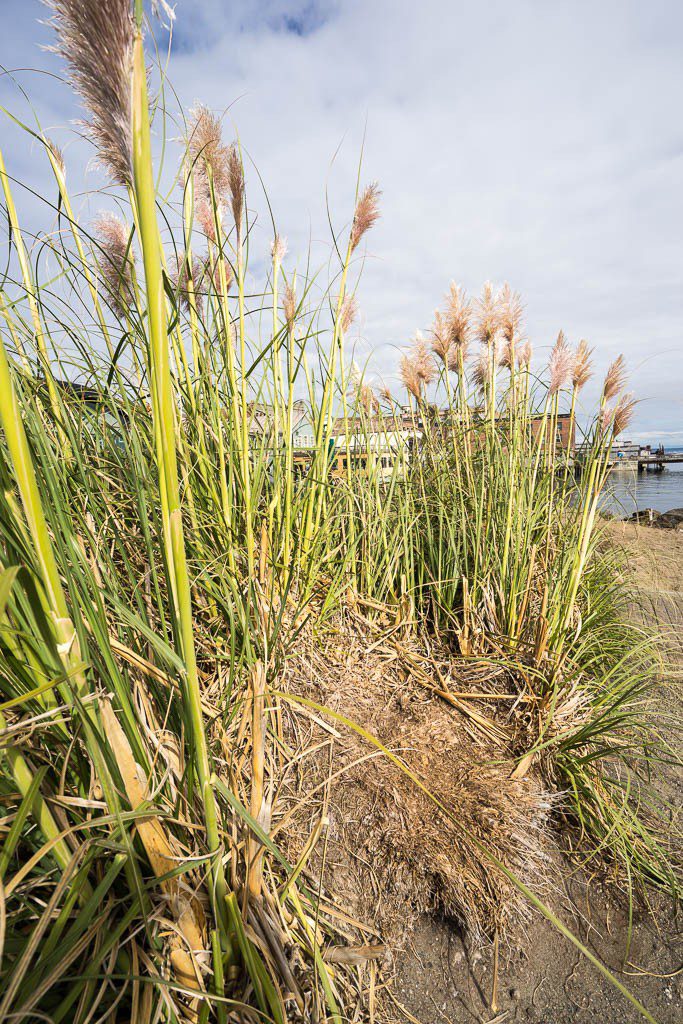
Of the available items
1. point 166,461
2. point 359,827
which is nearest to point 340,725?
point 359,827

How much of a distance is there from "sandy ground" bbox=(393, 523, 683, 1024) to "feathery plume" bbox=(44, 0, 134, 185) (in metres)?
1.72

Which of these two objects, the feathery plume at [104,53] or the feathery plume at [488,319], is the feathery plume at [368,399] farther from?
the feathery plume at [104,53]

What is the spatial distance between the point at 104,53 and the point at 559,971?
2030mm

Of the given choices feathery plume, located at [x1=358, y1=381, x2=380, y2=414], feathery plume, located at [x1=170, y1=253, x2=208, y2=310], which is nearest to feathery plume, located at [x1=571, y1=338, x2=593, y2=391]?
feathery plume, located at [x1=358, y1=381, x2=380, y2=414]

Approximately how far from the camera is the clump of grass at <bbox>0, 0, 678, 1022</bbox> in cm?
65

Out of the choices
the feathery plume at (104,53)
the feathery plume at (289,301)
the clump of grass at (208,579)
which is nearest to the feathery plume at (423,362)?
the clump of grass at (208,579)

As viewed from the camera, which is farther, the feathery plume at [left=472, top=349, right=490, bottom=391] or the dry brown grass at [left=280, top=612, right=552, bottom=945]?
the feathery plume at [left=472, top=349, right=490, bottom=391]

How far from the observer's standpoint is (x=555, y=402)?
A: 7.34 feet

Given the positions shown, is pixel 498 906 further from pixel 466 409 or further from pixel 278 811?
pixel 466 409

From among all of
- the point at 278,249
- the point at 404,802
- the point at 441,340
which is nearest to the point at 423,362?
the point at 441,340

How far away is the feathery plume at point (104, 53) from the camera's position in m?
0.52

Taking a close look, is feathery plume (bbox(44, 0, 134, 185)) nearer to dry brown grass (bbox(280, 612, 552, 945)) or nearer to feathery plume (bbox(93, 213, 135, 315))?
feathery plume (bbox(93, 213, 135, 315))

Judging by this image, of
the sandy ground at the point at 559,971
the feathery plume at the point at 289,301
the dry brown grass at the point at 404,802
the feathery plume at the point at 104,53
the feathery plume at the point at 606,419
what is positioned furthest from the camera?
the feathery plume at the point at 606,419

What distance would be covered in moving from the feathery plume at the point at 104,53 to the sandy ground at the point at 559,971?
67.8 inches
